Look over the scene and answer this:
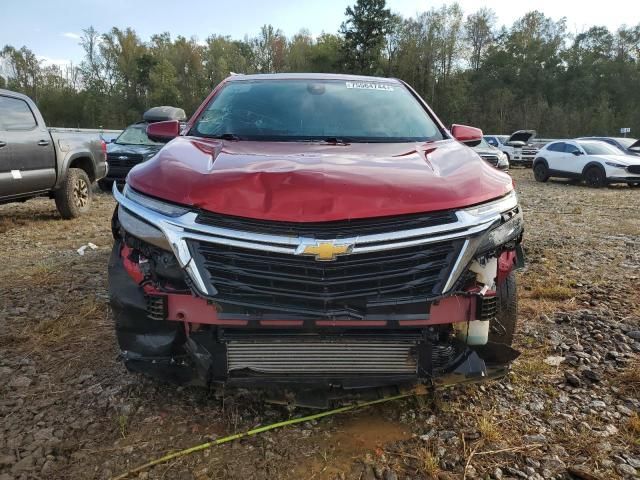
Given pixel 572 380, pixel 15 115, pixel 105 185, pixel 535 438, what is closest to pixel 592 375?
pixel 572 380

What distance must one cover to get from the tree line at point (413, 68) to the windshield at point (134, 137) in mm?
45321

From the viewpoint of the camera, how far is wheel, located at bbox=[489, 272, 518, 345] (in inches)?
95.4

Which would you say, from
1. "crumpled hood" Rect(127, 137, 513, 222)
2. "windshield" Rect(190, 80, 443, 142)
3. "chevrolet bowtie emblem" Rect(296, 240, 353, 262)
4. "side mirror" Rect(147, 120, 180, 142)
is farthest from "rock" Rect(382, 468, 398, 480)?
"side mirror" Rect(147, 120, 180, 142)

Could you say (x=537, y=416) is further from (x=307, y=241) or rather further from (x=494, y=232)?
(x=307, y=241)

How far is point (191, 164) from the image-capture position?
232cm

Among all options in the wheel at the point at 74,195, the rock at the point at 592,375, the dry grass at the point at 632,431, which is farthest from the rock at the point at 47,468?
the wheel at the point at 74,195

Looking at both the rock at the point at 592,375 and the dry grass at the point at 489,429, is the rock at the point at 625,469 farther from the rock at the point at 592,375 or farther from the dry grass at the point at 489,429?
the rock at the point at 592,375

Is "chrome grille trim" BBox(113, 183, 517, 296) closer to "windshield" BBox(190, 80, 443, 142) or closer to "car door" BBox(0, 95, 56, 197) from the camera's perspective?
"windshield" BBox(190, 80, 443, 142)

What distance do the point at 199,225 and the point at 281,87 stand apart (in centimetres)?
188

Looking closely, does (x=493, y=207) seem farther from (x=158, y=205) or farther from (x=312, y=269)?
(x=158, y=205)

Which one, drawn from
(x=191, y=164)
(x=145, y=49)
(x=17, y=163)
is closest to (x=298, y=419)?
(x=191, y=164)

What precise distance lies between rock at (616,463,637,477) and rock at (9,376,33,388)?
2.83 m

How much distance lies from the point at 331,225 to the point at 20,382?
6.51ft

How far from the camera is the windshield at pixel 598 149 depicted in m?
16.1
